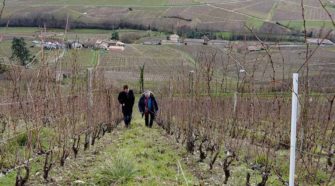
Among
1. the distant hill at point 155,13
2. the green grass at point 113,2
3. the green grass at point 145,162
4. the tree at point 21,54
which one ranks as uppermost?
the green grass at point 113,2

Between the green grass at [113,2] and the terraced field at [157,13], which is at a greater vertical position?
the green grass at [113,2]

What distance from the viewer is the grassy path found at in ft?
21.9

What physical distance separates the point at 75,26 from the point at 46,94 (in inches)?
2601

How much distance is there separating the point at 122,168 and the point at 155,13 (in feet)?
247

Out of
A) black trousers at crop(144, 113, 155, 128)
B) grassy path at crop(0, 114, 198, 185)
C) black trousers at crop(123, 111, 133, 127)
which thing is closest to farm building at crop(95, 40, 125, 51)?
black trousers at crop(123, 111, 133, 127)

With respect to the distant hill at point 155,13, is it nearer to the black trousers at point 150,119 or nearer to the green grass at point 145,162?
the black trousers at point 150,119

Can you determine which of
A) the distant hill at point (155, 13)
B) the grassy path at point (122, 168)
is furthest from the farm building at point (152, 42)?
the grassy path at point (122, 168)

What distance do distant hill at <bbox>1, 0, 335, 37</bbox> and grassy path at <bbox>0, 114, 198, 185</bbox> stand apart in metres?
57.4

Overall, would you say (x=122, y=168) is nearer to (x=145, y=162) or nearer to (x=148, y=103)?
(x=145, y=162)

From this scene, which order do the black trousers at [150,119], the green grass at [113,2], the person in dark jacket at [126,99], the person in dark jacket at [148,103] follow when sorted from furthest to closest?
the green grass at [113,2]
the black trousers at [150,119]
the person in dark jacket at [148,103]
the person in dark jacket at [126,99]

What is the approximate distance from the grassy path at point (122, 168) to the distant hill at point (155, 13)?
57385 mm

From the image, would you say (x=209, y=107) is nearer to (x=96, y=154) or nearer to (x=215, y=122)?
(x=215, y=122)

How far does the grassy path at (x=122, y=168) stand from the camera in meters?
6.68

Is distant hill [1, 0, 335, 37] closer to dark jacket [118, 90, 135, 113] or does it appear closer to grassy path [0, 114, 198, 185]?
dark jacket [118, 90, 135, 113]
